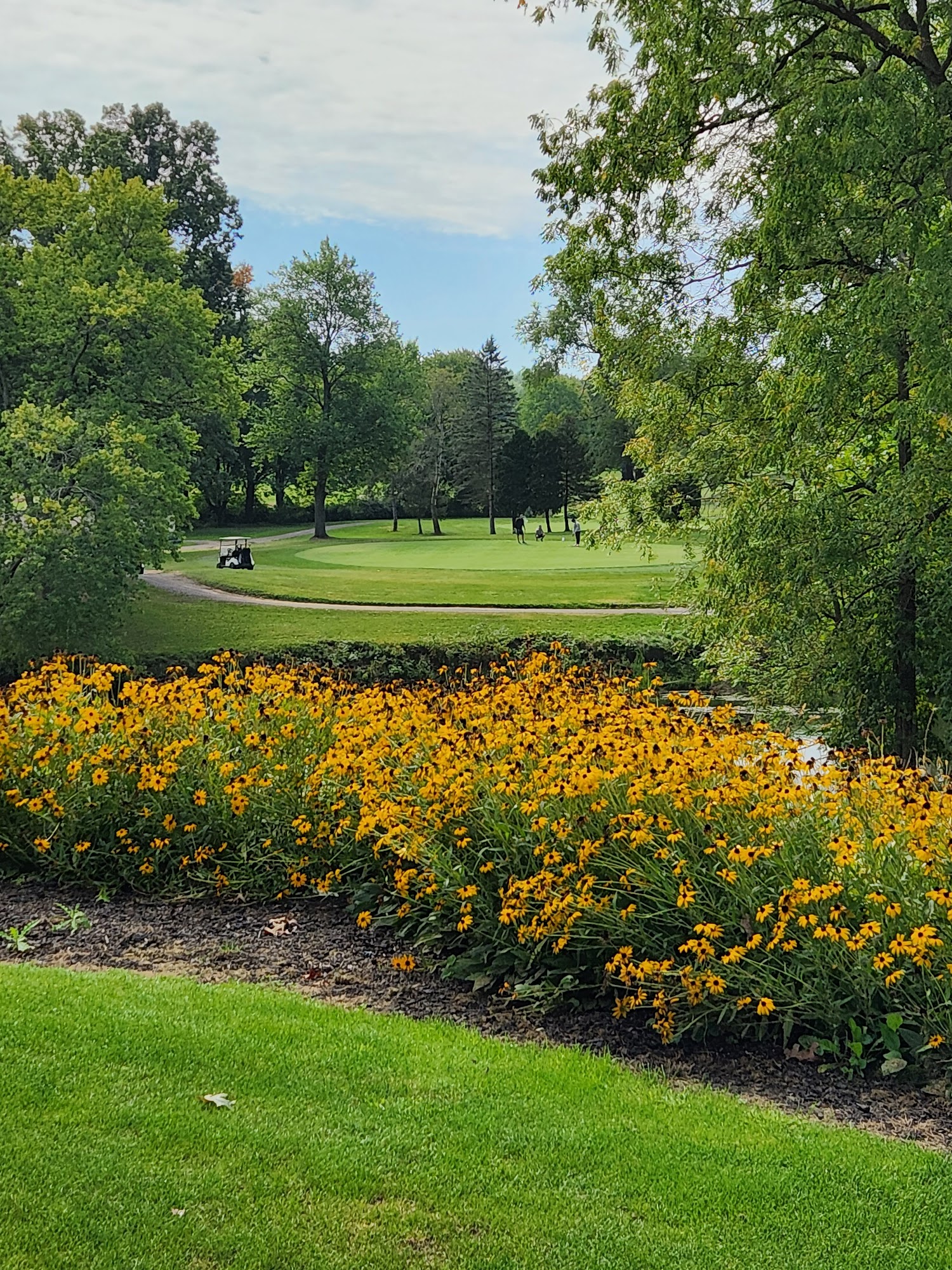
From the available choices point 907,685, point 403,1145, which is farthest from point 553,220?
point 403,1145

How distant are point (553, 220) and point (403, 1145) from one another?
9071 mm

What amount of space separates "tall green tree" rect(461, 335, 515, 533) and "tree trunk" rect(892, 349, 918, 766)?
3827cm

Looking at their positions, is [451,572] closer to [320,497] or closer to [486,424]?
[320,497]

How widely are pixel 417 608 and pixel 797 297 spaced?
11.4 m

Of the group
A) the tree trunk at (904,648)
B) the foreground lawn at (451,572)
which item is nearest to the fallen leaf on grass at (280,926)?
the tree trunk at (904,648)

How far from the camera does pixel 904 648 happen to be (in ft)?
27.2

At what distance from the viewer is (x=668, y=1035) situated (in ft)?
11.5

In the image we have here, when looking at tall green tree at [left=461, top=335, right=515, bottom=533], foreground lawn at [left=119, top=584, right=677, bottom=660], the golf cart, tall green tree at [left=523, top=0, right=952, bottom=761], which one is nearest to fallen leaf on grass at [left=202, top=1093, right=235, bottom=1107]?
tall green tree at [left=523, top=0, right=952, bottom=761]

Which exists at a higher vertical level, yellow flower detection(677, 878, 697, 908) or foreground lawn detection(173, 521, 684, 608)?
foreground lawn detection(173, 521, 684, 608)

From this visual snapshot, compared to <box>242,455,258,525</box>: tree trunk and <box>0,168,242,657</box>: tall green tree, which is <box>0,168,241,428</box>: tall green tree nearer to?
<box>0,168,242,657</box>: tall green tree

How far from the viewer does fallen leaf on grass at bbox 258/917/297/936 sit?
15.2ft

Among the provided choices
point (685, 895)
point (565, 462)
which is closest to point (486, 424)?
point (565, 462)

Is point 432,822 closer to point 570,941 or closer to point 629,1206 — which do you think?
point 570,941

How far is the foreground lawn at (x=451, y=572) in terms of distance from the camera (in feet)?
65.5
